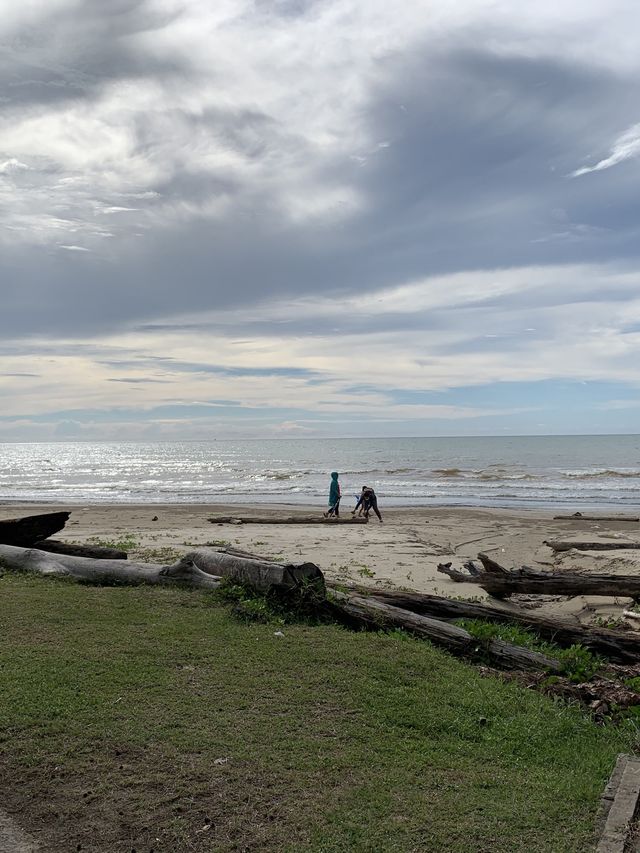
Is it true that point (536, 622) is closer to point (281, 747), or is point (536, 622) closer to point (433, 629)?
point (433, 629)

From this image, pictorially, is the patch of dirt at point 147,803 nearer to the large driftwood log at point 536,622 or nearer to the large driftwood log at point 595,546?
the large driftwood log at point 536,622

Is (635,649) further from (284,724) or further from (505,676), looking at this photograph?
(284,724)

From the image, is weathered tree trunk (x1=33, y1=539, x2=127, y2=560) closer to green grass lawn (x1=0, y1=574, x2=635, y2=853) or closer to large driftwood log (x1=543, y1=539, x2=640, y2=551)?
green grass lawn (x1=0, y1=574, x2=635, y2=853)

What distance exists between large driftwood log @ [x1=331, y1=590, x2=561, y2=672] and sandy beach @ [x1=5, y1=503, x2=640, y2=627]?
299cm

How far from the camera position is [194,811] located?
3.68 m

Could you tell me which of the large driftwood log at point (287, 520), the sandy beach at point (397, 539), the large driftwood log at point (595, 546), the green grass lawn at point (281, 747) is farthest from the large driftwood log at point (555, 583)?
the large driftwood log at point (287, 520)

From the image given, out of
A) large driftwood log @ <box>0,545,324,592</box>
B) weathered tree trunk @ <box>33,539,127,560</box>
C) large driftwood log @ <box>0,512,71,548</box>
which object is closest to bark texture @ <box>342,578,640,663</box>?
large driftwood log @ <box>0,545,324,592</box>

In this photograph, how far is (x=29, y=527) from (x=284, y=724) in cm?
752

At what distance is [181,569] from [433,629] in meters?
3.59

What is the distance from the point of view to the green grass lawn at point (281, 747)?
139 inches

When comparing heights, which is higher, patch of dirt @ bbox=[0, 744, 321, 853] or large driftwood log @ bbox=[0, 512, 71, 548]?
large driftwood log @ bbox=[0, 512, 71, 548]

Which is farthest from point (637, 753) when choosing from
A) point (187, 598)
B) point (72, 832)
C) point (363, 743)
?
point (187, 598)

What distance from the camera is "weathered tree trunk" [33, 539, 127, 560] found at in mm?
10242

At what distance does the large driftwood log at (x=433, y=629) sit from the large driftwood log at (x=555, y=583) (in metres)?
2.42
